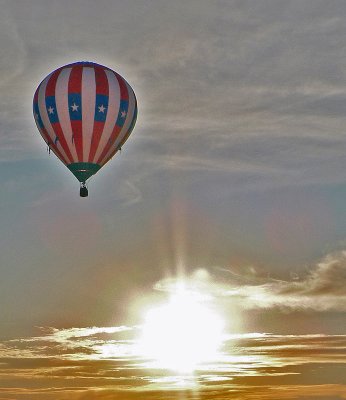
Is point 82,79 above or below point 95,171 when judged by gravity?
above

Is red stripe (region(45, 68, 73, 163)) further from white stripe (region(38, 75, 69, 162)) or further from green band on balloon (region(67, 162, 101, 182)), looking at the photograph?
green band on balloon (region(67, 162, 101, 182))

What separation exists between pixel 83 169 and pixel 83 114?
5.54m

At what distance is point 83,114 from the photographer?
369 feet

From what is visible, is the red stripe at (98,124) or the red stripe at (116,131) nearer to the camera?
the red stripe at (98,124)

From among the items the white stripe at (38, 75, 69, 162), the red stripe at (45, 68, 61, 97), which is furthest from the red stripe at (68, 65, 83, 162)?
the red stripe at (45, 68, 61, 97)

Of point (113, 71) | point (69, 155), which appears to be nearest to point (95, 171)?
point (69, 155)

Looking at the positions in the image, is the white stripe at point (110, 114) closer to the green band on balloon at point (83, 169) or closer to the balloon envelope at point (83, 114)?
the balloon envelope at point (83, 114)

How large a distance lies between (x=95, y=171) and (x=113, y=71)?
1052cm

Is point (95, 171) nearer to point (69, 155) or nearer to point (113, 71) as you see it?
point (69, 155)

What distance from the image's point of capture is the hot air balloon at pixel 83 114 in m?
113

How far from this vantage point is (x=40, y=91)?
11500cm

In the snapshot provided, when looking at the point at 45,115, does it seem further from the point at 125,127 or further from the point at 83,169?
the point at 125,127

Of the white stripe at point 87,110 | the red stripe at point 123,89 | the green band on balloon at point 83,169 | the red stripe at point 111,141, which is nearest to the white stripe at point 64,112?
the green band on balloon at point 83,169

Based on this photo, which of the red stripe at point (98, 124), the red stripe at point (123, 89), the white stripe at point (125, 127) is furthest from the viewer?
the white stripe at point (125, 127)
